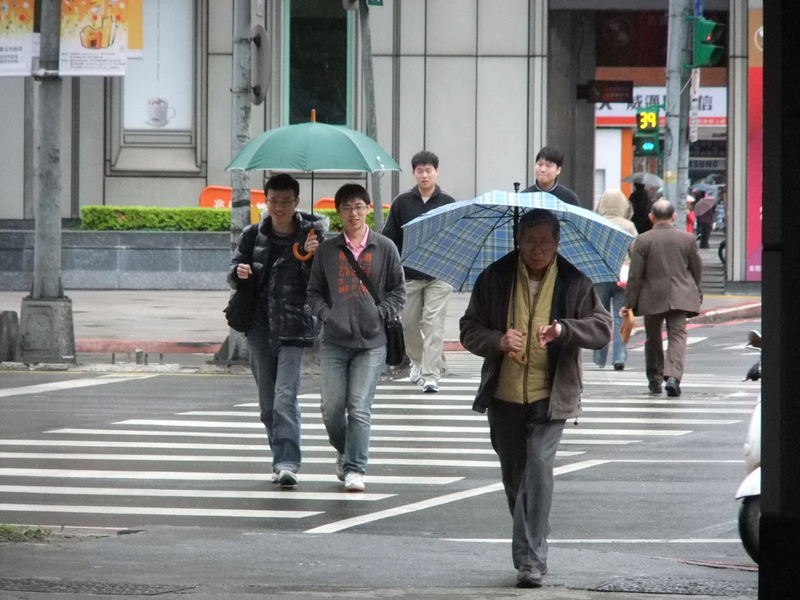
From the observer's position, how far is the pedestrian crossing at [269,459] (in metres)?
8.55

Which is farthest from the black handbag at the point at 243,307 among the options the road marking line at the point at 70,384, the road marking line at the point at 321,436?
the road marking line at the point at 70,384

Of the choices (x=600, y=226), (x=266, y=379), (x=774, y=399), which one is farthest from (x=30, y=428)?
(x=774, y=399)

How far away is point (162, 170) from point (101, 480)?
19.3m

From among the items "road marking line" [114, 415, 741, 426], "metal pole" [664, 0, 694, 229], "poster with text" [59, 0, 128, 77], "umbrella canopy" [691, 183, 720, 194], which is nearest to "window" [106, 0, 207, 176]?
"metal pole" [664, 0, 694, 229]

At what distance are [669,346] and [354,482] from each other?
5.86 metres

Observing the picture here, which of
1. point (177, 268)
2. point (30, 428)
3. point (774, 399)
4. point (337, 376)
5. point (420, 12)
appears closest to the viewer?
point (774, 399)

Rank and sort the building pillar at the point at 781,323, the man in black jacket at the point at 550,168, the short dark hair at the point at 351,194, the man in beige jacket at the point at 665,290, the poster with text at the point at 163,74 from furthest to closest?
the poster with text at the point at 163,74 → the man in beige jacket at the point at 665,290 → the man in black jacket at the point at 550,168 → the short dark hair at the point at 351,194 → the building pillar at the point at 781,323

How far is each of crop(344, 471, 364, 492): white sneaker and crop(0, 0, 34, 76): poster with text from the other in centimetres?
1287

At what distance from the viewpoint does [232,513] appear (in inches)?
332

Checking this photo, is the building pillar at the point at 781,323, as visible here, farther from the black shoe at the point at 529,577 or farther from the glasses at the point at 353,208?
the glasses at the point at 353,208

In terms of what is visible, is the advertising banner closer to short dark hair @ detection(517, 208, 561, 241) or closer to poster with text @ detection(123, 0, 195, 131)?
poster with text @ detection(123, 0, 195, 131)

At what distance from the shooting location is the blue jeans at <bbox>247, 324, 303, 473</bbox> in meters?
9.18

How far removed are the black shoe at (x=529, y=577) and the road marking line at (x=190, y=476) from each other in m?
3.05

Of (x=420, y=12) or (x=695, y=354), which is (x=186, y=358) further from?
(x=420, y=12)
